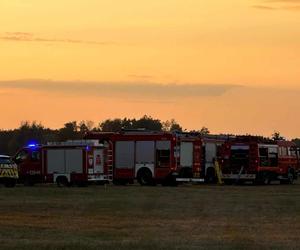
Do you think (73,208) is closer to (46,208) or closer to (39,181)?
(46,208)

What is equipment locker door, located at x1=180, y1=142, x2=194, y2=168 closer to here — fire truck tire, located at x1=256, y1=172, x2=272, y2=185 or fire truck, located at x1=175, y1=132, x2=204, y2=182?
fire truck, located at x1=175, y1=132, x2=204, y2=182

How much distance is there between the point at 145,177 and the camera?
4503 cm

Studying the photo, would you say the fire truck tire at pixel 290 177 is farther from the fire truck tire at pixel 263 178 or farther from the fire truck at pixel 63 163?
the fire truck at pixel 63 163

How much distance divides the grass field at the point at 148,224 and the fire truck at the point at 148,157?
50.3ft

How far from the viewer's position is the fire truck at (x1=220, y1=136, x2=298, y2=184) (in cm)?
4800

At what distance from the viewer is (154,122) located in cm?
13650

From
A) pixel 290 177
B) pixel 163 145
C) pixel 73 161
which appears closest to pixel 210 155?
pixel 290 177

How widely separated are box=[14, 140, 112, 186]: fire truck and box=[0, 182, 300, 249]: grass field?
1406 cm

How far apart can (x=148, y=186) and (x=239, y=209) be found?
1910 centimetres

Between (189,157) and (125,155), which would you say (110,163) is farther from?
(189,157)

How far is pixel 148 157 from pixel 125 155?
130cm

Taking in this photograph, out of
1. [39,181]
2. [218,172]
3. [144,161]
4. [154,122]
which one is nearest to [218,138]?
[218,172]

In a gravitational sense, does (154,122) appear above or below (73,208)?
above

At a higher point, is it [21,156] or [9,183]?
[21,156]
